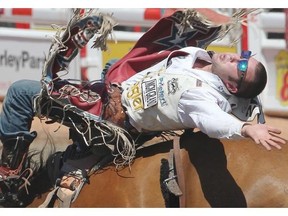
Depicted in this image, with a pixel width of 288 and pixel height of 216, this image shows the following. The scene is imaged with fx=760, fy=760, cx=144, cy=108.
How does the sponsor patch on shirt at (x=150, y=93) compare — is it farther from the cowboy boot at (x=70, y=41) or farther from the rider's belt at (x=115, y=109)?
the cowboy boot at (x=70, y=41)

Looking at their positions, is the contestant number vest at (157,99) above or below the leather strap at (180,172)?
above

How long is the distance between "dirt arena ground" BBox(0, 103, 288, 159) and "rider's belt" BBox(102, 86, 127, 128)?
31 centimetres

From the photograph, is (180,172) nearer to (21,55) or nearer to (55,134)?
(55,134)

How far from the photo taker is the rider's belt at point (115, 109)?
324cm

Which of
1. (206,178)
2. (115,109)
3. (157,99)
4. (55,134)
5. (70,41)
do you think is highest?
(70,41)

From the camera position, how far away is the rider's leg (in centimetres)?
327

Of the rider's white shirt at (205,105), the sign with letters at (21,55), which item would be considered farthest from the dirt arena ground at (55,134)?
the sign with letters at (21,55)

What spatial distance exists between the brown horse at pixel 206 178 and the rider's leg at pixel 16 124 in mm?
337

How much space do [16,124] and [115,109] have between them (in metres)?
0.43

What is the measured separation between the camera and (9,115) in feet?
10.8

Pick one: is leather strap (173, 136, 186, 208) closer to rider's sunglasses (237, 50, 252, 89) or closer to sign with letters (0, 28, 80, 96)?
rider's sunglasses (237, 50, 252, 89)

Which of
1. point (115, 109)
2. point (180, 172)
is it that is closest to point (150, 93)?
point (115, 109)

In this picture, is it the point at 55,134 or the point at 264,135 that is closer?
the point at 264,135

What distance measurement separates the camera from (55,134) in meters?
4.51
